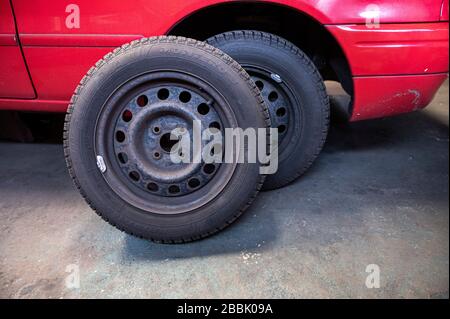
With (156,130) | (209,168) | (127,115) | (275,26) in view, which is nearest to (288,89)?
(275,26)

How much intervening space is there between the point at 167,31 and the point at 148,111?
48cm

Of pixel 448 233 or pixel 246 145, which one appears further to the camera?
pixel 448 233

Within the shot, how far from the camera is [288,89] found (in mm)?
1854

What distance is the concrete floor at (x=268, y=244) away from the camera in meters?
1.33

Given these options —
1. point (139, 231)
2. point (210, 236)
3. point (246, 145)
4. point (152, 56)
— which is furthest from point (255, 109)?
point (139, 231)

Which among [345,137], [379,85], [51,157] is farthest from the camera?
[345,137]

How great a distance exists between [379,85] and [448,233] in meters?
0.85

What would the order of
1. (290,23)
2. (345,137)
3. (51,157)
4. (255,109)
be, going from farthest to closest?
1. (345,137)
2. (51,157)
3. (290,23)
4. (255,109)

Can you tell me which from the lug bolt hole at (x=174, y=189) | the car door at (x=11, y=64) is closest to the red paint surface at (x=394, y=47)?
the lug bolt hole at (x=174, y=189)

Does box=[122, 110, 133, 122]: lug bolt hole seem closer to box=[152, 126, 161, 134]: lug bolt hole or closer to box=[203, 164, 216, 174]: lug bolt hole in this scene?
box=[152, 126, 161, 134]: lug bolt hole

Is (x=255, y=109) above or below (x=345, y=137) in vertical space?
above

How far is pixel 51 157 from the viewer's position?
7.67 ft

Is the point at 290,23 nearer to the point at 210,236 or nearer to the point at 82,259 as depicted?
the point at 210,236

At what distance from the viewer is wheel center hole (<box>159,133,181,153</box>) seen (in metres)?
1.57
